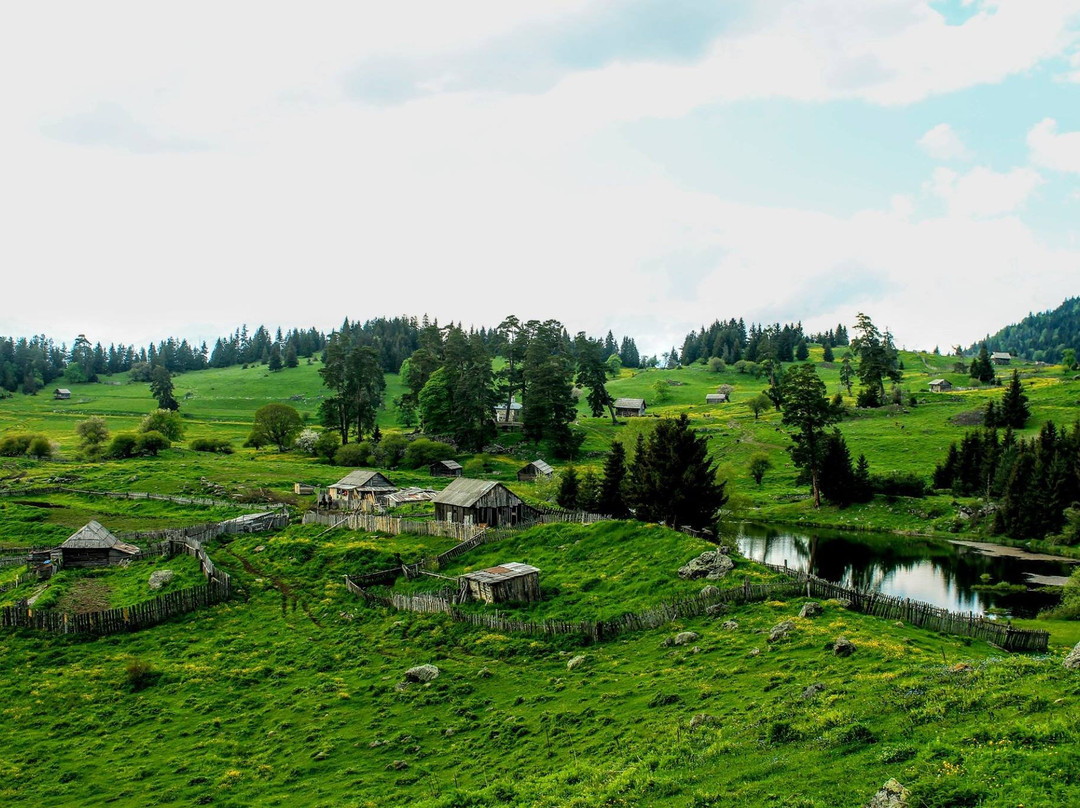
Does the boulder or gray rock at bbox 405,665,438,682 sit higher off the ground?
the boulder

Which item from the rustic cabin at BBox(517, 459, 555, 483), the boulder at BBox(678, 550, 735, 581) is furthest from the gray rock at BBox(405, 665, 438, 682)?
the rustic cabin at BBox(517, 459, 555, 483)

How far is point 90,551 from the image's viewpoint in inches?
2126

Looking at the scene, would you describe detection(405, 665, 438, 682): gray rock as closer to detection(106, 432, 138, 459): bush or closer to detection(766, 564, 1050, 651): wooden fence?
detection(766, 564, 1050, 651): wooden fence

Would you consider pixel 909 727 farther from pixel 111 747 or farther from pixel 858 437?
pixel 858 437

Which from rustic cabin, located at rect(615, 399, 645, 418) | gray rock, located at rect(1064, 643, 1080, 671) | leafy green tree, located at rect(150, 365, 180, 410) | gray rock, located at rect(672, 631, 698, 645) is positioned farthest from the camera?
leafy green tree, located at rect(150, 365, 180, 410)

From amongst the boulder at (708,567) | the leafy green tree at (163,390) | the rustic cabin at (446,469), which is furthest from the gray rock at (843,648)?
the leafy green tree at (163,390)

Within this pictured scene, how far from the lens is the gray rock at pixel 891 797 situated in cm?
1378

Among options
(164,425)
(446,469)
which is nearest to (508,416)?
(446,469)

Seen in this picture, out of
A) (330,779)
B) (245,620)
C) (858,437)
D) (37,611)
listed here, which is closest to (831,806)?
(330,779)

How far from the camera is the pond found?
2020 inches

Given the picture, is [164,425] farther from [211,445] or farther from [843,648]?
[843,648]

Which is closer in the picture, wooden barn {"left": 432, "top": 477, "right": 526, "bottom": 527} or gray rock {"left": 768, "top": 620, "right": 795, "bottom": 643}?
gray rock {"left": 768, "top": 620, "right": 795, "bottom": 643}

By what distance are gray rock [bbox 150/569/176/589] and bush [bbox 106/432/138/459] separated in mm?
72070

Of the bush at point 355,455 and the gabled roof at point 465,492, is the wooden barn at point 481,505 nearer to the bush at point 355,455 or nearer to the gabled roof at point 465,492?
the gabled roof at point 465,492
